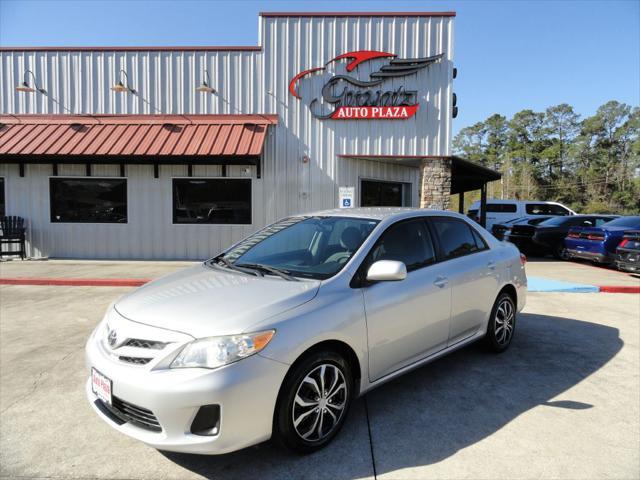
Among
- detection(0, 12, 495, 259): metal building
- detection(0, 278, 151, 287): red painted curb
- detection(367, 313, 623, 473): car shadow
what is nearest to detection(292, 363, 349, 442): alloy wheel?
detection(367, 313, 623, 473): car shadow

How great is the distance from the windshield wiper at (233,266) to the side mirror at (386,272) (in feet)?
2.75

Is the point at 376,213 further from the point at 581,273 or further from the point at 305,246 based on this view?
the point at 581,273

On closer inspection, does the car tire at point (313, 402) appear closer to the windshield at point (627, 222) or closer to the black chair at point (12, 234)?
the windshield at point (627, 222)

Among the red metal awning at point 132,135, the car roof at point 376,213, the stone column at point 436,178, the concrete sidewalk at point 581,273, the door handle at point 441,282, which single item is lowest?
the concrete sidewalk at point 581,273

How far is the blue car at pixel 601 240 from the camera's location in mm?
11359

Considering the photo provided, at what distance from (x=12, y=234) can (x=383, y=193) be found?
11.0 m

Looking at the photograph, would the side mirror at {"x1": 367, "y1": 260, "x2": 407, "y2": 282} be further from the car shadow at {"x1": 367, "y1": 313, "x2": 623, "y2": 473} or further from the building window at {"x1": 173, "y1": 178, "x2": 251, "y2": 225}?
the building window at {"x1": 173, "y1": 178, "x2": 251, "y2": 225}

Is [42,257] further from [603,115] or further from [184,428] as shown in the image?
[603,115]

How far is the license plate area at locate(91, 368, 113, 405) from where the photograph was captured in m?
2.57

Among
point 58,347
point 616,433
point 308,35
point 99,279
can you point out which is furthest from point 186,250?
point 616,433

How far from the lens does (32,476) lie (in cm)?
256

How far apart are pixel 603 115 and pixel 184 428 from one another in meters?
88.1

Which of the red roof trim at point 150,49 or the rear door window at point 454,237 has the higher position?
the red roof trim at point 150,49

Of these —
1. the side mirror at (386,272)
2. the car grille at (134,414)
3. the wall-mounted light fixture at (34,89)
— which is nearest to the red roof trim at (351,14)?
the wall-mounted light fixture at (34,89)
